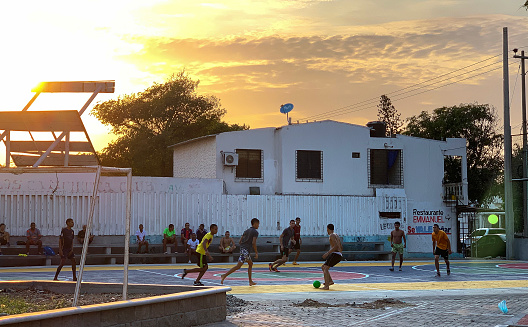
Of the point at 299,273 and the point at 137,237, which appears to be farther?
the point at 137,237

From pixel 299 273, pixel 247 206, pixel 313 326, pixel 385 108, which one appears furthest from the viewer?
pixel 385 108

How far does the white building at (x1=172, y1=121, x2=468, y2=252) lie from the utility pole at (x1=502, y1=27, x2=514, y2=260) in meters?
3.58

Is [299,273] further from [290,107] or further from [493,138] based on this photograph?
[493,138]

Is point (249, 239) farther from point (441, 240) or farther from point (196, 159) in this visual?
point (196, 159)

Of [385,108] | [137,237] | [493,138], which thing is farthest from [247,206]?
[385,108]

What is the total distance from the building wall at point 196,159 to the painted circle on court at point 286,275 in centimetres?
1206

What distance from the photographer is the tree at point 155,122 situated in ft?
194

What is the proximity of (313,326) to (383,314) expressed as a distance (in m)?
2.39

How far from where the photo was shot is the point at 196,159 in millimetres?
40750

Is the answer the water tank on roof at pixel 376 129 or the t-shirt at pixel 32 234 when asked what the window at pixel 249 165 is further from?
the t-shirt at pixel 32 234

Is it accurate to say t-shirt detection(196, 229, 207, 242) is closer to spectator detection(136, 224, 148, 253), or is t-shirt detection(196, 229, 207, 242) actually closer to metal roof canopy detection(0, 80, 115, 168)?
spectator detection(136, 224, 148, 253)

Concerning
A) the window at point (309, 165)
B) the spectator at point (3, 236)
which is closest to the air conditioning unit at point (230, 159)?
the window at point (309, 165)

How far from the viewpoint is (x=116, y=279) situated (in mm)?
21953

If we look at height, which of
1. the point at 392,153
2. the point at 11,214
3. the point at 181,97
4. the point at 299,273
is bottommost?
the point at 299,273
